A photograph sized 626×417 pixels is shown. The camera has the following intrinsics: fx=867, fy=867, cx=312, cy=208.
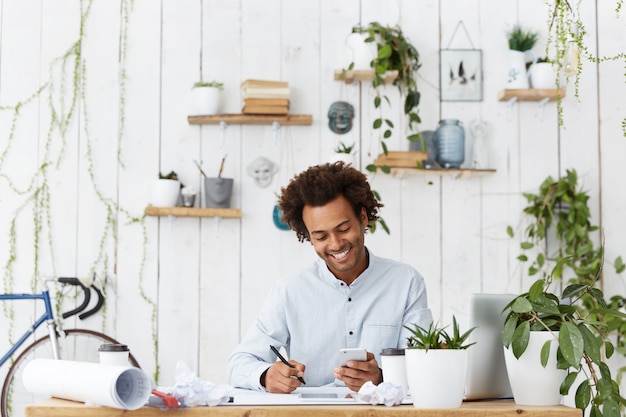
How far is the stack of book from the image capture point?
4.00 meters

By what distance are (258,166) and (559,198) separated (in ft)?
4.70

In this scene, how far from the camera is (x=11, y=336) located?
4020mm

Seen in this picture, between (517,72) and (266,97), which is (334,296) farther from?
(517,72)

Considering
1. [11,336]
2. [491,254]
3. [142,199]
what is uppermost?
[142,199]

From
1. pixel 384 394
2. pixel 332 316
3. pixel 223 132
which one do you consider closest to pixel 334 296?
pixel 332 316

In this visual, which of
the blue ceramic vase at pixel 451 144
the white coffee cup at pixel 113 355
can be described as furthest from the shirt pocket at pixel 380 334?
the blue ceramic vase at pixel 451 144

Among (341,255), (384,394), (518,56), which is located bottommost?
(384,394)

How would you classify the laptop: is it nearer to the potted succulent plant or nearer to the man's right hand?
the man's right hand

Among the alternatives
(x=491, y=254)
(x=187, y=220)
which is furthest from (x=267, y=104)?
(x=491, y=254)

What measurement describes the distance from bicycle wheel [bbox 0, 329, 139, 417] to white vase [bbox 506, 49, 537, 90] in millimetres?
2182

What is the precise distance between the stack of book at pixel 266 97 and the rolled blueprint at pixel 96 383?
2317 millimetres

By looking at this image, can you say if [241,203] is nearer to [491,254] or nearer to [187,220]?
[187,220]

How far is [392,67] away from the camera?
13.4 ft

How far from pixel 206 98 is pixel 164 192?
1.56 feet
